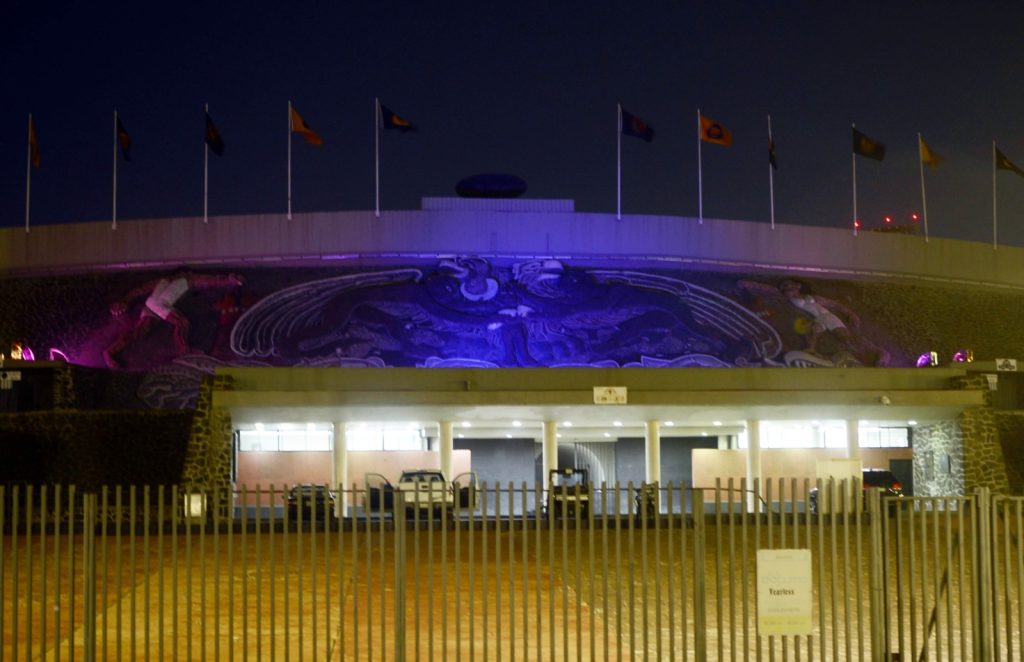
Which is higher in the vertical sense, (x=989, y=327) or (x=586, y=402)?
(x=989, y=327)

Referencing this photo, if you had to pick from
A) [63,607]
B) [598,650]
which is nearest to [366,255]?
[63,607]

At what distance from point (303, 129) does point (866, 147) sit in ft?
63.1

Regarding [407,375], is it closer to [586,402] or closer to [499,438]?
[586,402]

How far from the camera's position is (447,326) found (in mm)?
41156

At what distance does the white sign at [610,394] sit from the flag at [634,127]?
1238 centimetres

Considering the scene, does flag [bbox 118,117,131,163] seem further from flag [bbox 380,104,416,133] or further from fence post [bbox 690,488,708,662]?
fence post [bbox 690,488,708,662]

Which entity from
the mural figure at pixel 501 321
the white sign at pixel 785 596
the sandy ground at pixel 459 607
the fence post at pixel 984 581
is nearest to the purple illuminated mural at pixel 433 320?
the mural figure at pixel 501 321

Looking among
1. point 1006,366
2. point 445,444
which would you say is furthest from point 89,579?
point 1006,366

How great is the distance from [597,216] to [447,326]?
6924 mm

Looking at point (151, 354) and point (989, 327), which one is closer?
point (151, 354)

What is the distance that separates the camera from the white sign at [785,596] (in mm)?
10500

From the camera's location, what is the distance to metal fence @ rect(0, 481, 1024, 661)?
1074cm

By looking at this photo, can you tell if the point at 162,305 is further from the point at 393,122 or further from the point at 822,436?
the point at 822,436

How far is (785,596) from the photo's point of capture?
420 inches
